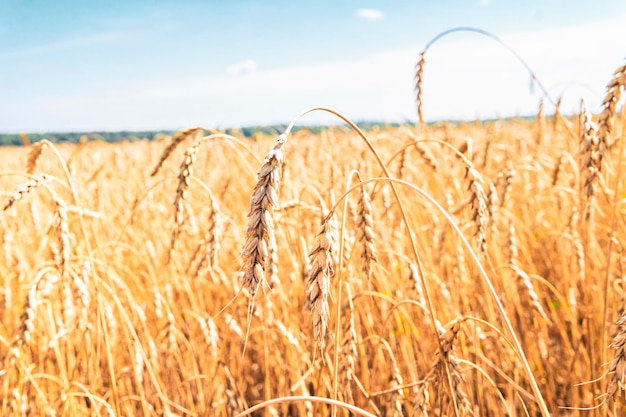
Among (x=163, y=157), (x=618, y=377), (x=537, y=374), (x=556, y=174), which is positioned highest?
(x=163, y=157)

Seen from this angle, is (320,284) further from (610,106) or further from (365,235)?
(610,106)

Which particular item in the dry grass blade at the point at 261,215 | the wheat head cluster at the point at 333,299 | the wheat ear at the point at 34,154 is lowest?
the wheat head cluster at the point at 333,299

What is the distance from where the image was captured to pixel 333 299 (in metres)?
0.97

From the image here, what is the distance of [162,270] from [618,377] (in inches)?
95.2

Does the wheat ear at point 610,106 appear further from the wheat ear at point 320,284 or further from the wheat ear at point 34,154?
the wheat ear at point 34,154

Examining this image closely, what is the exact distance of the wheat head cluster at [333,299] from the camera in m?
1.04

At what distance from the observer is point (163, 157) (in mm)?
1439

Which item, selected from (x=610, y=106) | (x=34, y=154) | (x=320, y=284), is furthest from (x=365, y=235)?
(x=34, y=154)

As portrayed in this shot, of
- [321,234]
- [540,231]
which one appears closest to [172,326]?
[321,234]

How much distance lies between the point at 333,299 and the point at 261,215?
307mm

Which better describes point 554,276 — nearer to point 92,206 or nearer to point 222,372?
point 222,372

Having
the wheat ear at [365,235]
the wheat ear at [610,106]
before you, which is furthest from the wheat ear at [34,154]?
the wheat ear at [610,106]

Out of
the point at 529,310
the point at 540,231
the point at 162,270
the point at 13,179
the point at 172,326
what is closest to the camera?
the point at 172,326

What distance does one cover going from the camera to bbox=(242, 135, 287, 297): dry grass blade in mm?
727
